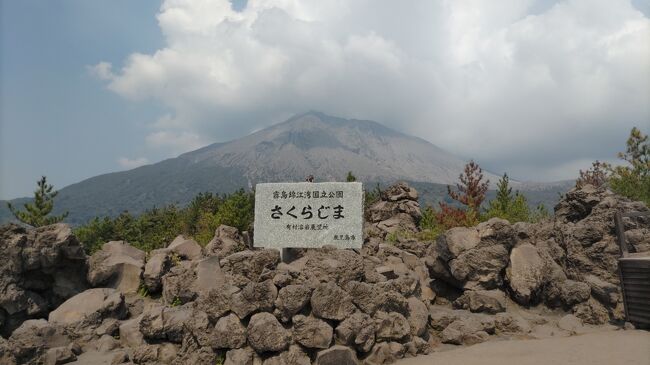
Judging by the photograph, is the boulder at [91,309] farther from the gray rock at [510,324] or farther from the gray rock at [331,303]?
the gray rock at [510,324]

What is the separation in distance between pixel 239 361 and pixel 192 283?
10.0 feet

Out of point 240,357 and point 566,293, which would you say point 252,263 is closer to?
point 240,357

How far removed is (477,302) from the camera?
8.95 meters

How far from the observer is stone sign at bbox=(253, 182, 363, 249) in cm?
1050

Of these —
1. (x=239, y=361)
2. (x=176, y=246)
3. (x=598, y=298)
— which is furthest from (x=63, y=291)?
(x=598, y=298)

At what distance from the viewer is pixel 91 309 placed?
911cm

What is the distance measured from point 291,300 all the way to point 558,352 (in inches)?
180

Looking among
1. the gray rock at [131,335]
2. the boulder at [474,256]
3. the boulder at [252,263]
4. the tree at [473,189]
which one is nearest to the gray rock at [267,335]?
the boulder at [252,263]

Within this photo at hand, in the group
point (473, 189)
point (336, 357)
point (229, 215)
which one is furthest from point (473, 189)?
point (336, 357)

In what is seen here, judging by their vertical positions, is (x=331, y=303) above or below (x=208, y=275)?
below

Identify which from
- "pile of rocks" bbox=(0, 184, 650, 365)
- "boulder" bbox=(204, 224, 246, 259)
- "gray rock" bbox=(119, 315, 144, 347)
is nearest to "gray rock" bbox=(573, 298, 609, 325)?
"pile of rocks" bbox=(0, 184, 650, 365)

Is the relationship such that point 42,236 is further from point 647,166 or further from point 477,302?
point 647,166

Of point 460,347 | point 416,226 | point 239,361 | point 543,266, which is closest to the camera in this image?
point 239,361

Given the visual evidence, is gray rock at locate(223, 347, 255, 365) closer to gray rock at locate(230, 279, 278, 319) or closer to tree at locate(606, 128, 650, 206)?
gray rock at locate(230, 279, 278, 319)
